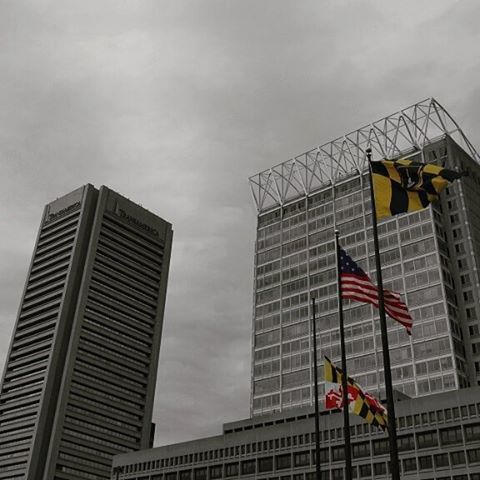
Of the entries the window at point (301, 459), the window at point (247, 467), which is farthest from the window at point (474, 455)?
the window at point (247, 467)

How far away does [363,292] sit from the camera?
113ft

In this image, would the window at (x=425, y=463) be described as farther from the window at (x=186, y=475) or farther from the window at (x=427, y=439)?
the window at (x=186, y=475)

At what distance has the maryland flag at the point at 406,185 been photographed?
29.9 metres

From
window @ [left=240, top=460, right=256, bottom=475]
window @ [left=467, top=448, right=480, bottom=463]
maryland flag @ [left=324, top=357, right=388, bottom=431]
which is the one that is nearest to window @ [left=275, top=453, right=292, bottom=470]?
window @ [left=240, top=460, right=256, bottom=475]

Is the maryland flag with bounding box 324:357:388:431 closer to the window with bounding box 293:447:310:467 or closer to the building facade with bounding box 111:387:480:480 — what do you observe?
the building facade with bounding box 111:387:480:480

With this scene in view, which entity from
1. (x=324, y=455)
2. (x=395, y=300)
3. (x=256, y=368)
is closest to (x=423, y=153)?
(x=256, y=368)

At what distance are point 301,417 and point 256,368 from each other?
104 ft

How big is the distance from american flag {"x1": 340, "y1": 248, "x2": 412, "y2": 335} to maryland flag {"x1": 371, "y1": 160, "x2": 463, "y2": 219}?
5.87 metres

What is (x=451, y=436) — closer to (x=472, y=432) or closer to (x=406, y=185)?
(x=472, y=432)

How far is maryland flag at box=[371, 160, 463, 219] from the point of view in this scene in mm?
29922

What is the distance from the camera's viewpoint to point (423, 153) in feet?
500

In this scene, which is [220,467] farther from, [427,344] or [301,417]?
[427,344]

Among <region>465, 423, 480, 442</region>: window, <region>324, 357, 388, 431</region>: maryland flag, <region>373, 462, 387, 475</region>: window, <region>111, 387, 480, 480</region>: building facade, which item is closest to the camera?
<region>324, 357, 388, 431</region>: maryland flag

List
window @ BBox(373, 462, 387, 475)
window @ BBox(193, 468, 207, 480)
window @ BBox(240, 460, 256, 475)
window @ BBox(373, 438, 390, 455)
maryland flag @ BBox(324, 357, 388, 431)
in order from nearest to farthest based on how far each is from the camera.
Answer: maryland flag @ BBox(324, 357, 388, 431)
window @ BBox(373, 462, 387, 475)
window @ BBox(373, 438, 390, 455)
window @ BBox(240, 460, 256, 475)
window @ BBox(193, 468, 207, 480)
